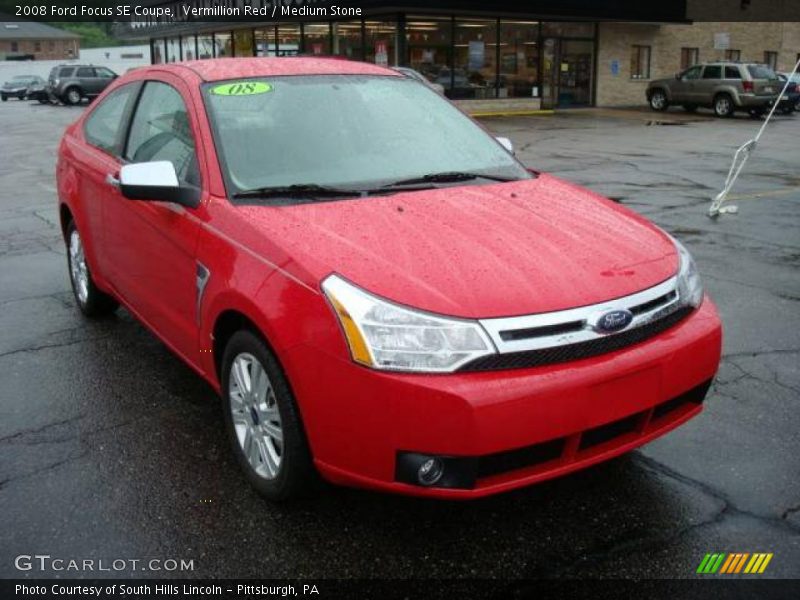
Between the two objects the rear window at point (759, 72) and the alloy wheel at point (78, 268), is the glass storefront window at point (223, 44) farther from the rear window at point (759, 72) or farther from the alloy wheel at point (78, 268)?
the alloy wheel at point (78, 268)

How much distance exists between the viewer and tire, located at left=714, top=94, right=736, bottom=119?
90.7 ft

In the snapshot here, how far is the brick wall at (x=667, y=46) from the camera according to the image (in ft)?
107

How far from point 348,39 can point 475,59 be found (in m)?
4.62

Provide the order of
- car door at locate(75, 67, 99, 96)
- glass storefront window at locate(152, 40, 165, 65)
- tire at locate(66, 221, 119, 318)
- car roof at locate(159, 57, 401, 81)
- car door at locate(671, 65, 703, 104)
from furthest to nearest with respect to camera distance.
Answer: glass storefront window at locate(152, 40, 165, 65) < car door at locate(75, 67, 99, 96) < car door at locate(671, 65, 703, 104) < tire at locate(66, 221, 119, 318) < car roof at locate(159, 57, 401, 81)

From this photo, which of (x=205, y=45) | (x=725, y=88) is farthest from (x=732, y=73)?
(x=205, y=45)

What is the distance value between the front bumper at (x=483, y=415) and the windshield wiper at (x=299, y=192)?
87 cm

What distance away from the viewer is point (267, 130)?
3.70 m

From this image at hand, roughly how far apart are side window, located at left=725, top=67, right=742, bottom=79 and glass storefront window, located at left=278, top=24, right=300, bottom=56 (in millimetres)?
15556

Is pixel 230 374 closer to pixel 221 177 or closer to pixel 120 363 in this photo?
pixel 221 177

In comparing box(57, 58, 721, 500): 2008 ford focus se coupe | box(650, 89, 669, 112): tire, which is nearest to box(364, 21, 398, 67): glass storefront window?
box(650, 89, 669, 112): tire

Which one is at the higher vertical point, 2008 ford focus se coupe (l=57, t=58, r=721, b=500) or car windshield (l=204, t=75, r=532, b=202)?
car windshield (l=204, t=75, r=532, b=202)

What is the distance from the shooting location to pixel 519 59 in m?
29.8

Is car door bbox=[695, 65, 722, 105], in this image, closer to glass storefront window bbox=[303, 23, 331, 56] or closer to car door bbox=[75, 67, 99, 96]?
glass storefront window bbox=[303, 23, 331, 56]

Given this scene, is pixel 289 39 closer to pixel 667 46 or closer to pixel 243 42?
pixel 243 42
